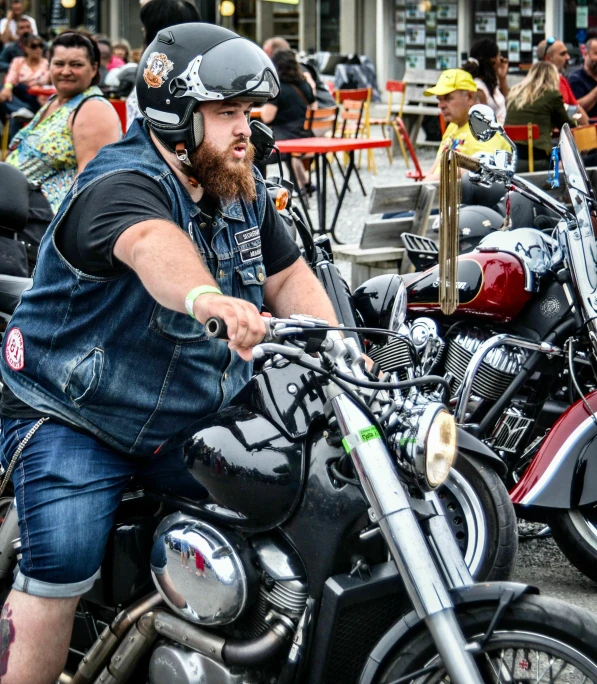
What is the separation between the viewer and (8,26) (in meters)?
19.1

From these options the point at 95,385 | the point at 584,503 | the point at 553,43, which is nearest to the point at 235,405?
the point at 95,385

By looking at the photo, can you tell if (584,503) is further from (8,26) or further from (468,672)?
(8,26)

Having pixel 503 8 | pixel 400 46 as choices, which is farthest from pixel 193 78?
pixel 400 46

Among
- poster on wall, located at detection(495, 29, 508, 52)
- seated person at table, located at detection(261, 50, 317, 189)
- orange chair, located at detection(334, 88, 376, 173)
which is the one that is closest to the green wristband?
seated person at table, located at detection(261, 50, 317, 189)

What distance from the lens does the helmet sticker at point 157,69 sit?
101 inches

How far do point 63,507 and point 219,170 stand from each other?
0.83m

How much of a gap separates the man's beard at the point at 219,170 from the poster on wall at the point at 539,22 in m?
17.9

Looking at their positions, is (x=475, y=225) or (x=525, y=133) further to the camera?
(x=525, y=133)

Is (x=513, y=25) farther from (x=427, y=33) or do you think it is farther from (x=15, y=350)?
(x=15, y=350)

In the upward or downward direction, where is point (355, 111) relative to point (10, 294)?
downward

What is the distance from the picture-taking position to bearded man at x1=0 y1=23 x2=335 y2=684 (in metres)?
2.53

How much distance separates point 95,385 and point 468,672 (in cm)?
105

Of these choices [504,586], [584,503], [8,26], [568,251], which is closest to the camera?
[504,586]

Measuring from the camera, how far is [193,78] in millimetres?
2529
